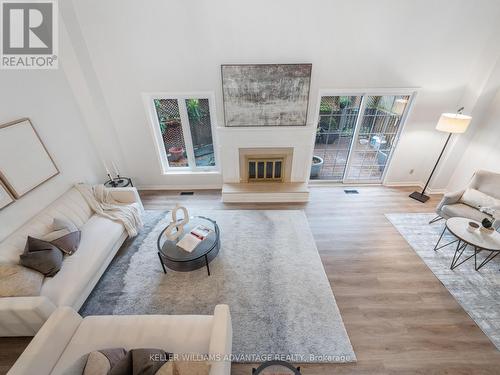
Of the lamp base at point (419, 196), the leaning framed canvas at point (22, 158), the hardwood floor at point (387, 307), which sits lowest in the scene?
the hardwood floor at point (387, 307)

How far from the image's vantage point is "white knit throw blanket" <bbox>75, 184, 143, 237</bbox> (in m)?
3.16

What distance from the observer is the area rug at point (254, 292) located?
6.91 ft

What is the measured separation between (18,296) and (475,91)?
6.51m

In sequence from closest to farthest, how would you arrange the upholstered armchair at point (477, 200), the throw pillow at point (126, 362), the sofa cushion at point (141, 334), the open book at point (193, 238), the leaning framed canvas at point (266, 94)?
the throw pillow at point (126, 362) → the sofa cushion at point (141, 334) → the open book at point (193, 238) → the upholstered armchair at point (477, 200) → the leaning framed canvas at point (266, 94)

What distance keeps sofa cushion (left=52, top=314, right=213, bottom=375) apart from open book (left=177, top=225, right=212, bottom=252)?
823mm

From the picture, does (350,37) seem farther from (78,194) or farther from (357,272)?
(78,194)

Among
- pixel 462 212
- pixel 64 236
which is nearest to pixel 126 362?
pixel 64 236

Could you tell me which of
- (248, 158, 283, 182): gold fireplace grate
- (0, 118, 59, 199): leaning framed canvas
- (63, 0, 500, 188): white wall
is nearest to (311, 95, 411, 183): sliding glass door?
(63, 0, 500, 188): white wall

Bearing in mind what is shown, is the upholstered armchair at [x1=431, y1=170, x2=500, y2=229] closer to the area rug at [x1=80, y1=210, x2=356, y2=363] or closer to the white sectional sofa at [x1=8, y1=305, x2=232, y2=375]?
the area rug at [x1=80, y1=210, x2=356, y2=363]

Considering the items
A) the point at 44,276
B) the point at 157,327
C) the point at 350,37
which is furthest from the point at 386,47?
the point at 44,276

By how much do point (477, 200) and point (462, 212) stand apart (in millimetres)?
289

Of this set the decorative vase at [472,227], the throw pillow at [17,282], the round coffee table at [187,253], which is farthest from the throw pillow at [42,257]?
the decorative vase at [472,227]

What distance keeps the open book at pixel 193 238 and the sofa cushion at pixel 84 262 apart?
3.25 ft

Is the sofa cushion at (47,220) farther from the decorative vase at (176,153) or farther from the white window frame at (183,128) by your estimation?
the decorative vase at (176,153)
